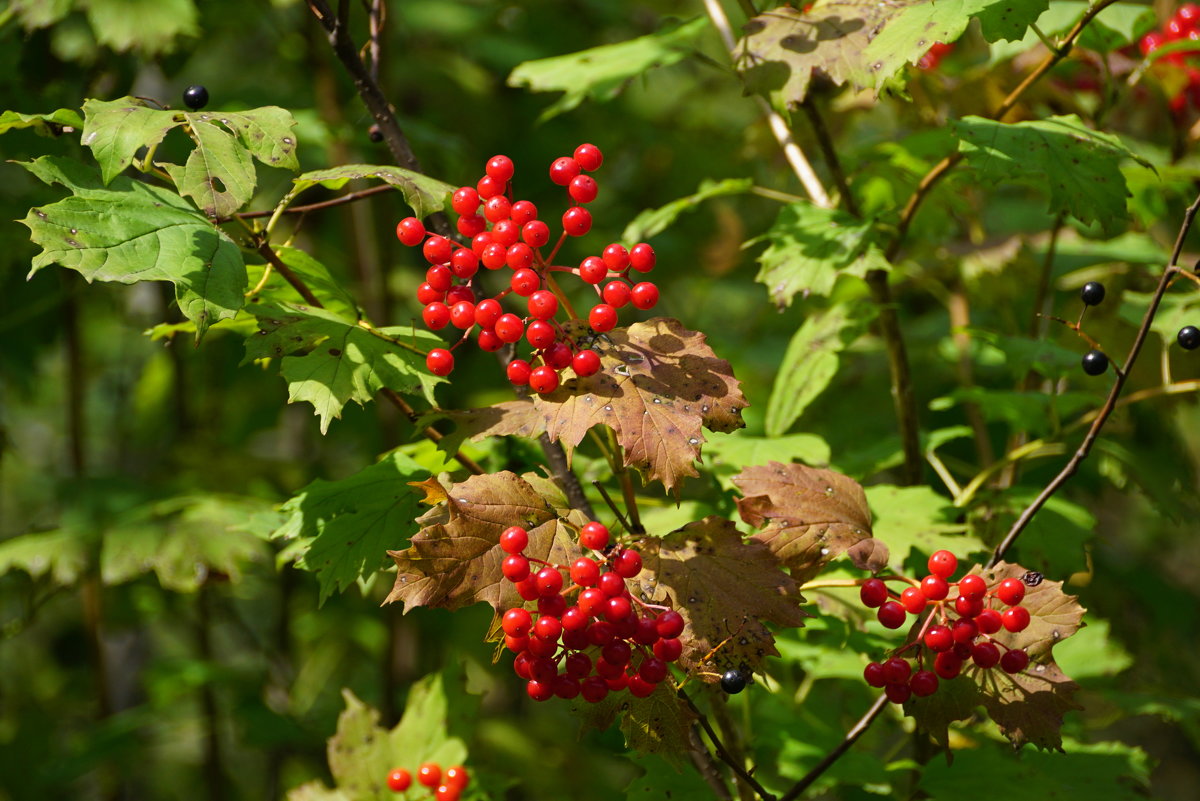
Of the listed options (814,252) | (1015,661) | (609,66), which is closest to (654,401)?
(1015,661)

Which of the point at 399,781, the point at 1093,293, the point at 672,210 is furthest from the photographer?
the point at 672,210

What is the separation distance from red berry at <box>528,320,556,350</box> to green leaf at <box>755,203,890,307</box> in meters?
0.87

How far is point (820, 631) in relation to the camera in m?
2.24

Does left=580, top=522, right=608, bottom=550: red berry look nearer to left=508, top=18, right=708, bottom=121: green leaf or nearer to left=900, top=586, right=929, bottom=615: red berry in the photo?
left=900, top=586, right=929, bottom=615: red berry

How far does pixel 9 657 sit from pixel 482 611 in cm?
505

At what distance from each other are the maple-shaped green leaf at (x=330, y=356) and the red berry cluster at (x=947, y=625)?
82 centimetres

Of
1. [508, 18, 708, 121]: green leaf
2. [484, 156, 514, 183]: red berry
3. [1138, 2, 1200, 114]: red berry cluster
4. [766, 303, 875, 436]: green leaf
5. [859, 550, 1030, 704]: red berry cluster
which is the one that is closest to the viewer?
[859, 550, 1030, 704]: red berry cluster

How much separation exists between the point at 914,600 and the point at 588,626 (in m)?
0.51

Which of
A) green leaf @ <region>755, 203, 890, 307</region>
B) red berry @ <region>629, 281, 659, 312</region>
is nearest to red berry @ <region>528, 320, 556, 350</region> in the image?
red berry @ <region>629, 281, 659, 312</region>

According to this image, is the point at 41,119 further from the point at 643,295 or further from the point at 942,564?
the point at 942,564

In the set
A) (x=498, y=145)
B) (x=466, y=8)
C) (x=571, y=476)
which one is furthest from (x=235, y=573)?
(x=466, y=8)

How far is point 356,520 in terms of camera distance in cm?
184

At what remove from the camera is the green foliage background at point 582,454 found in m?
2.30

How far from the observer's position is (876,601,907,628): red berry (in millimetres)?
1571
